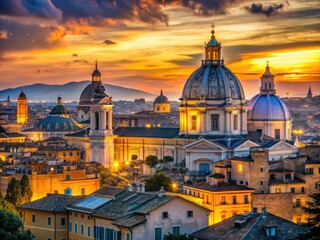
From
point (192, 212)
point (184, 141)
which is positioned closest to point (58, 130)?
point (184, 141)

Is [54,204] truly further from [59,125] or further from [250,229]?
[59,125]

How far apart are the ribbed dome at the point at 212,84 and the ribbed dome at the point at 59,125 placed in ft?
133

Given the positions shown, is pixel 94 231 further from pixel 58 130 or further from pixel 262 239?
pixel 58 130

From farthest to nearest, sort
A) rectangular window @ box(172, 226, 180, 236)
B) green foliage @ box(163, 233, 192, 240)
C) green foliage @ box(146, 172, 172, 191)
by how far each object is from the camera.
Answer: green foliage @ box(146, 172, 172, 191), rectangular window @ box(172, 226, 180, 236), green foliage @ box(163, 233, 192, 240)

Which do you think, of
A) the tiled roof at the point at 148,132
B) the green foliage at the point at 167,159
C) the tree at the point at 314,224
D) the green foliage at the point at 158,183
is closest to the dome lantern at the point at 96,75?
the tiled roof at the point at 148,132

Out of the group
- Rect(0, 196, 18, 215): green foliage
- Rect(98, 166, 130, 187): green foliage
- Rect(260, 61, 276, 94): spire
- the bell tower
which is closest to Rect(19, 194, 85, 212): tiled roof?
Rect(0, 196, 18, 215): green foliage

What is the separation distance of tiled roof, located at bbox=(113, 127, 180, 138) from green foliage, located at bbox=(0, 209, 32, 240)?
176 feet

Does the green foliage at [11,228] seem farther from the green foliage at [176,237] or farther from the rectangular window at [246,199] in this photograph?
the rectangular window at [246,199]

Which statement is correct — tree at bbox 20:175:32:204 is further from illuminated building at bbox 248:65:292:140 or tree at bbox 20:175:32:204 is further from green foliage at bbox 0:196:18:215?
illuminated building at bbox 248:65:292:140

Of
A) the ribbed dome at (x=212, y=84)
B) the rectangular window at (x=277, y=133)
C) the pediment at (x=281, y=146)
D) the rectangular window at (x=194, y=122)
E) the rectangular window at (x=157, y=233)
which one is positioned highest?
the ribbed dome at (x=212, y=84)

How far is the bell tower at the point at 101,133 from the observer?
110 meters

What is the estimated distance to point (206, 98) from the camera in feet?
313

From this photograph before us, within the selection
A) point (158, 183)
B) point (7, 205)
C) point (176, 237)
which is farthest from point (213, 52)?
point (176, 237)

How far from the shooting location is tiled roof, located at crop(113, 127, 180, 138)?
351 feet
